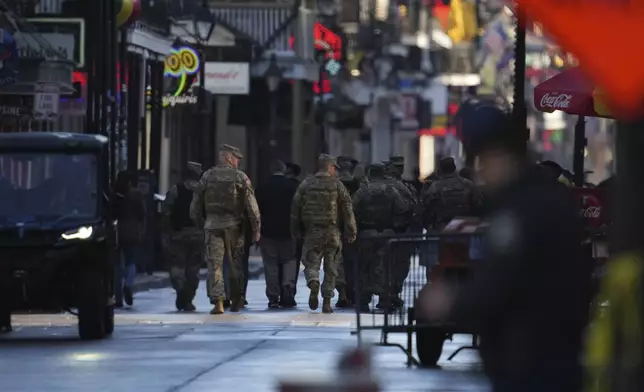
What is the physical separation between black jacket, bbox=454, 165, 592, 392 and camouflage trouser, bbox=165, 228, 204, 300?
60.5 feet

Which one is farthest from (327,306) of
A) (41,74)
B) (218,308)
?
(41,74)

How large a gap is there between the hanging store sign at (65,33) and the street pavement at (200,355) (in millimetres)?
8995

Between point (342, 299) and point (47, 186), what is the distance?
679 centimetres

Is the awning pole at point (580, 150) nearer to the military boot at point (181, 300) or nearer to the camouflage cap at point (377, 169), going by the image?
the camouflage cap at point (377, 169)

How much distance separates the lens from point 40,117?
32594 millimetres

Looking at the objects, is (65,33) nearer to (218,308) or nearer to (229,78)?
(218,308)

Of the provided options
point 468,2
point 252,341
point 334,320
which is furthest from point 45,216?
point 468,2

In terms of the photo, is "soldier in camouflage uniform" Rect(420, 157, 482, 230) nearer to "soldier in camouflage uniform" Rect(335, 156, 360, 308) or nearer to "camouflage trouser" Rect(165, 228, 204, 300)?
"soldier in camouflage uniform" Rect(335, 156, 360, 308)

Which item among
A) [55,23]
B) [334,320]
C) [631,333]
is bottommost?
[334,320]

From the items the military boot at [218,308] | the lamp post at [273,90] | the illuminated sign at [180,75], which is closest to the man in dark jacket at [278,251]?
the military boot at [218,308]

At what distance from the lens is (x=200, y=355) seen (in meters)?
18.5

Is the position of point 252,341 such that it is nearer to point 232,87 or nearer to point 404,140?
point 232,87

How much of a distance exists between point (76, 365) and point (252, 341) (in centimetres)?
307

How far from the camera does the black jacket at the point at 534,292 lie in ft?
24.2
